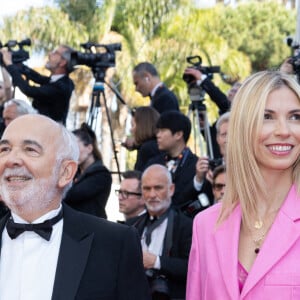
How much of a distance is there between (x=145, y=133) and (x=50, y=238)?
14.4 feet

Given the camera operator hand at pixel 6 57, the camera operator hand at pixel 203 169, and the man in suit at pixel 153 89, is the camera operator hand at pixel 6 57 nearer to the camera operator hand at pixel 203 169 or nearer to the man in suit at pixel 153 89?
the man in suit at pixel 153 89

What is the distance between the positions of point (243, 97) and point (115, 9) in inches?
764

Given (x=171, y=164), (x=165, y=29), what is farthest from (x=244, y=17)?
(x=171, y=164)

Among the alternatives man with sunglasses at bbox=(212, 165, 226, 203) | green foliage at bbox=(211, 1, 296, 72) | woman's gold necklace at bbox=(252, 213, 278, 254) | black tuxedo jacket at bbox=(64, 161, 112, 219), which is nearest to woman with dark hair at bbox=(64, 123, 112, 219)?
black tuxedo jacket at bbox=(64, 161, 112, 219)

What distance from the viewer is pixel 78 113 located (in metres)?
20.7

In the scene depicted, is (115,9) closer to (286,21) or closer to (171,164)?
(171,164)

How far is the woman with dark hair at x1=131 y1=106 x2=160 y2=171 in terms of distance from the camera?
7.39 m

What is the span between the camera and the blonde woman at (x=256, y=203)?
304 cm

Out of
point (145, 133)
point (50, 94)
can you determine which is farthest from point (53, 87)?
point (145, 133)

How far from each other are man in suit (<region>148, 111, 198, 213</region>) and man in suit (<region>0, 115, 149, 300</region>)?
10.7 feet

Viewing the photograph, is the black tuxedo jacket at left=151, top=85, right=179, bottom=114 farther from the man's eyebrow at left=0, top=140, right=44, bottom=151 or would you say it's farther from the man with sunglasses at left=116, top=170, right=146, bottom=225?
the man's eyebrow at left=0, top=140, right=44, bottom=151

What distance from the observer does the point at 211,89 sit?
302 inches

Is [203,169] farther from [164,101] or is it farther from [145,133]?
[164,101]

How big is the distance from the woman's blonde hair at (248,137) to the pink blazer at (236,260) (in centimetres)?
8
